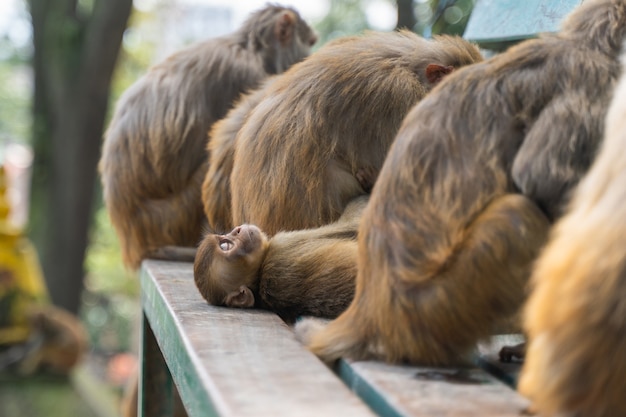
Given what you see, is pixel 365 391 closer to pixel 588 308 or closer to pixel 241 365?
pixel 241 365

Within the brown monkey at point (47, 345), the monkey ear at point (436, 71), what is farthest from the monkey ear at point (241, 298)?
the brown monkey at point (47, 345)

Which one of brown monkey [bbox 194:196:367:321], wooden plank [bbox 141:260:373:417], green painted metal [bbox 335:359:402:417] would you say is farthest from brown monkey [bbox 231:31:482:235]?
green painted metal [bbox 335:359:402:417]

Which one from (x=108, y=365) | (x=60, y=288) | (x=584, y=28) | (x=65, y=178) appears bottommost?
(x=108, y=365)

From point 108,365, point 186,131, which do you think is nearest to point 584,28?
point 186,131

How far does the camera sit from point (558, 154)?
2.37m

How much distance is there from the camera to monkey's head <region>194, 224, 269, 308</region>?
3.35 metres

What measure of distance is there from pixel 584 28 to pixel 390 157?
0.64 metres

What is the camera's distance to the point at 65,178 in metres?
10.6

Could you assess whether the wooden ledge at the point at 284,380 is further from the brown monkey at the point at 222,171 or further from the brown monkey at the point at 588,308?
the brown monkey at the point at 222,171

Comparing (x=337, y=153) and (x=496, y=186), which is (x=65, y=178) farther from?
(x=496, y=186)

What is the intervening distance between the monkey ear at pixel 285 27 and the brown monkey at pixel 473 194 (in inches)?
132

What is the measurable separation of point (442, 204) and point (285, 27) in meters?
3.63

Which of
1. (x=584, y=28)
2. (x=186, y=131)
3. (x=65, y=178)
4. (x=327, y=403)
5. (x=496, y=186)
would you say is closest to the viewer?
(x=327, y=403)

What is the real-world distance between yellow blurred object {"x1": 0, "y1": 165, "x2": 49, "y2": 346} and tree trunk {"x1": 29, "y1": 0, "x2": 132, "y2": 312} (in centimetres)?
68
